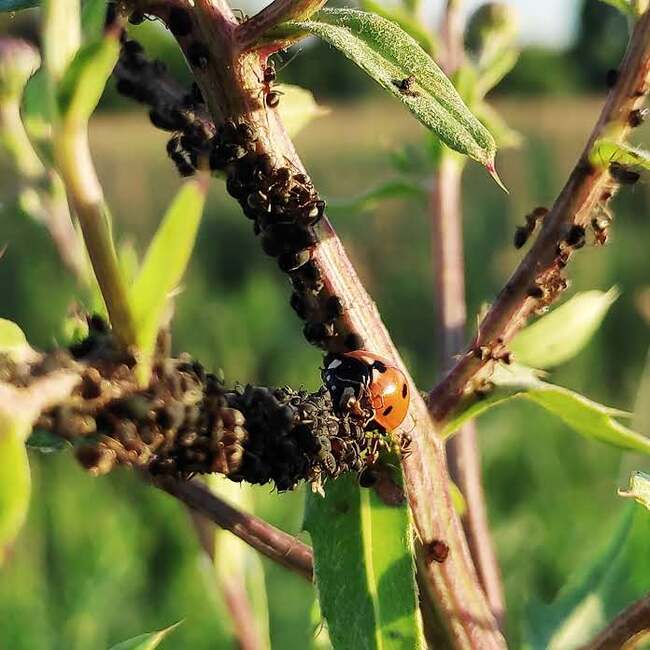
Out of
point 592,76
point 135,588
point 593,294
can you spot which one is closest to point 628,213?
point 135,588

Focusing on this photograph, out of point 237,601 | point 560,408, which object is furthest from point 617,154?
point 237,601

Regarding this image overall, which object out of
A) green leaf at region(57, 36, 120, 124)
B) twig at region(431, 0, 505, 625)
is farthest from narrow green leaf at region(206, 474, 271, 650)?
green leaf at region(57, 36, 120, 124)

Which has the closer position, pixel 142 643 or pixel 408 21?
pixel 142 643

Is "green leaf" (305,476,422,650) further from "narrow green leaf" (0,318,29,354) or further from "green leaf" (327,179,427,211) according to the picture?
"green leaf" (327,179,427,211)

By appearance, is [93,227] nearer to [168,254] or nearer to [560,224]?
[168,254]

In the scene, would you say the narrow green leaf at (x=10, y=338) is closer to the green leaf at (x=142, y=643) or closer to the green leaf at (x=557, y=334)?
the green leaf at (x=142, y=643)

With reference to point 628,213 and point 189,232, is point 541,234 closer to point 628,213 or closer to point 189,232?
point 189,232
